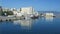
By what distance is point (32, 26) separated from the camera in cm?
229

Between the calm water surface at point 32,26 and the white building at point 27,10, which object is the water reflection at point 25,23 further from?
the white building at point 27,10

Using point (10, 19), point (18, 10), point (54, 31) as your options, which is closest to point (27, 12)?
point (18, 10)

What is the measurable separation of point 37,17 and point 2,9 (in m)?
0.58

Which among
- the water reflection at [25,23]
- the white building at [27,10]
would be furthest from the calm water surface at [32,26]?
the white building at [27,10]

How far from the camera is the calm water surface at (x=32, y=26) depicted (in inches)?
87.3

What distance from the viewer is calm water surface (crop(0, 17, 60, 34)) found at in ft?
7.27

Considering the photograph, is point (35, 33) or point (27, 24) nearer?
point (35, 33)

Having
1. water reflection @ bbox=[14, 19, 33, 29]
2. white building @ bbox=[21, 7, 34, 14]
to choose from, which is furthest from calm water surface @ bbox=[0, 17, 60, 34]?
white building @ bbox=[21, 7, 34, 14]

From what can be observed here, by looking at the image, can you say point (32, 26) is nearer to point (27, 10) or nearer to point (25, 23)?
point (25, 23)

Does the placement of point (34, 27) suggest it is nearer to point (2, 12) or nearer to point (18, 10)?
point (18, 10)

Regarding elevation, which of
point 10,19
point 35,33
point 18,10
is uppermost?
Result: point 18,10

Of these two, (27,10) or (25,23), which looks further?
(25,23)

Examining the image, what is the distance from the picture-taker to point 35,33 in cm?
219

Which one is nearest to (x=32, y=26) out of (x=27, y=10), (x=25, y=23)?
(x=25, y=23)
